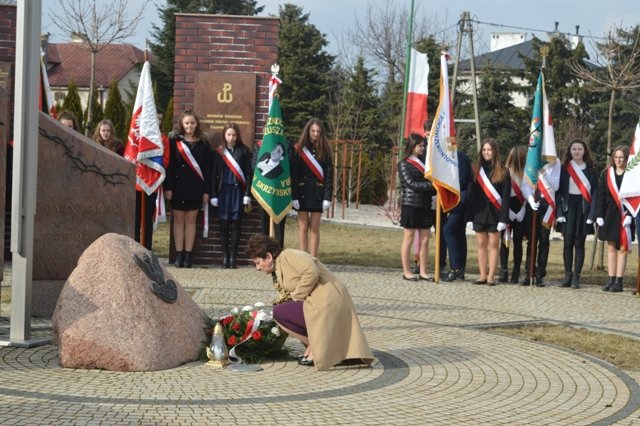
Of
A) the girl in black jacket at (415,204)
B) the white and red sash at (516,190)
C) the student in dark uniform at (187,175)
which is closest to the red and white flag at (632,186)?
the white and red sash at (516,190)

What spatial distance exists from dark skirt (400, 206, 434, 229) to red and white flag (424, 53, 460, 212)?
35cm

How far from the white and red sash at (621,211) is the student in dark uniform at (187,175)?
559cm

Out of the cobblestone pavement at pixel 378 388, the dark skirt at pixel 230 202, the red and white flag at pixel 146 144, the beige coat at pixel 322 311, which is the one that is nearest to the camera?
the cobblestone pavement at pixel 378 388

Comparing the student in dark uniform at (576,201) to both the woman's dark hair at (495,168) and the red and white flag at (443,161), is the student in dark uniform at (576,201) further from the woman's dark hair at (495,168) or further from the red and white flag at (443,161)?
the red and white flag at (443,161)

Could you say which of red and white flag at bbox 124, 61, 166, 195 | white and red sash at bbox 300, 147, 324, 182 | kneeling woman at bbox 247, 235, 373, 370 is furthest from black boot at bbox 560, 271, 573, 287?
kneeling woman at bbox 247, 235, 373, 370

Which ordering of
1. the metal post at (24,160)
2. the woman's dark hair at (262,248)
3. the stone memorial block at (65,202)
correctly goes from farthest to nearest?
the stone memorial block at (65,202) < the metal post at (24,160) < the woman's dark hair at (262,248)

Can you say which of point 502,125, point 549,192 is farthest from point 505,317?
point 502,125

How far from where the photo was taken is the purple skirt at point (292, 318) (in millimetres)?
8602

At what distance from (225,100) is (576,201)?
5.25 meters

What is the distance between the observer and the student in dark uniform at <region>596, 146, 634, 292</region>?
14.8 metres

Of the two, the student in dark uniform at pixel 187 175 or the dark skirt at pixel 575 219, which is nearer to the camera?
the dark skirt at pixel 575 219

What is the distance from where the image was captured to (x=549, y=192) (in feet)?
49.5

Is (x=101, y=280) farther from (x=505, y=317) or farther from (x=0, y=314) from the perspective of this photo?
(x=505, y=317)

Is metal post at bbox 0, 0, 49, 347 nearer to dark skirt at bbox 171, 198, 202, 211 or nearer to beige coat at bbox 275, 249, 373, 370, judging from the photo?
beige coat at bbox 275, 249, 373, 370
